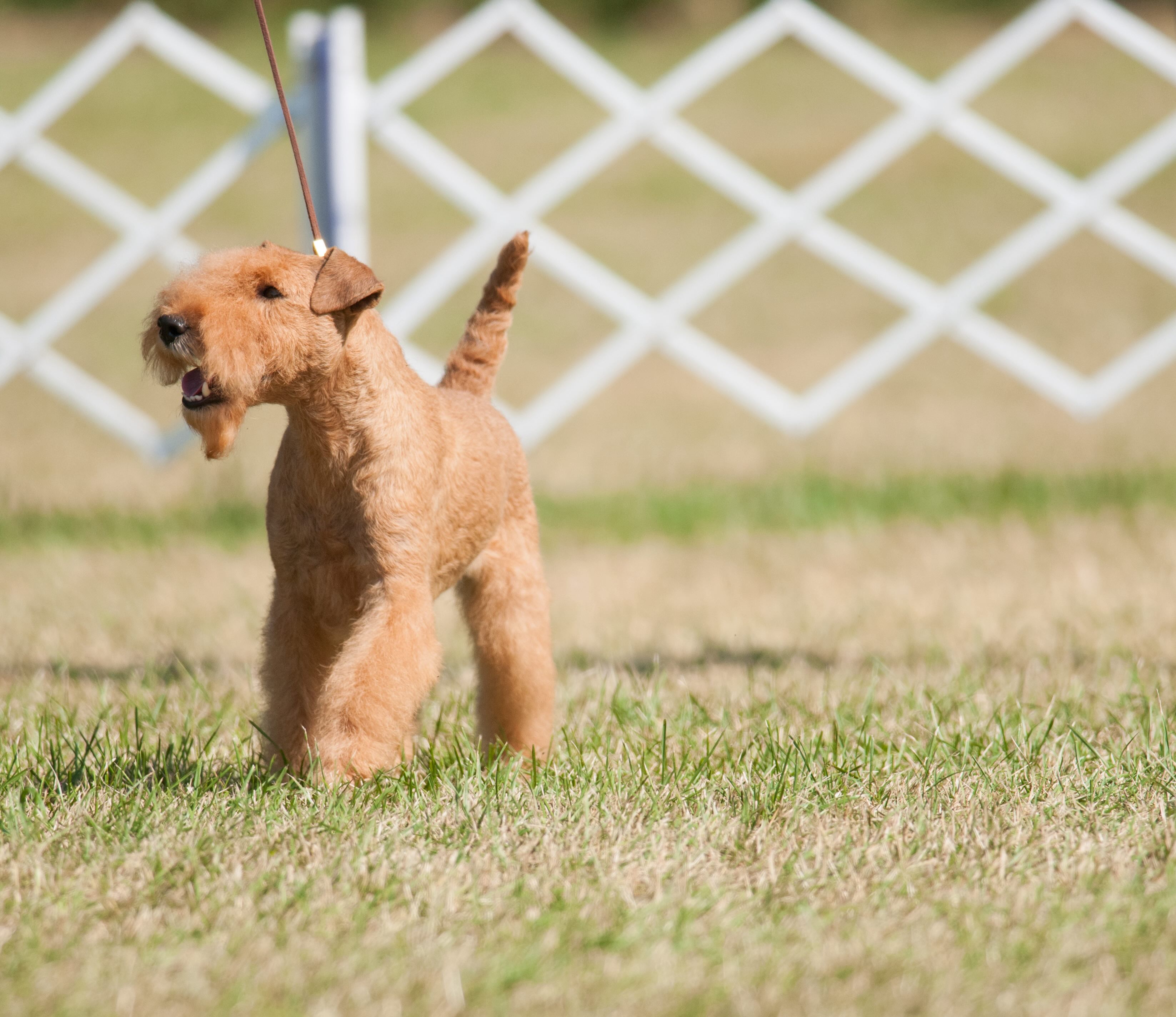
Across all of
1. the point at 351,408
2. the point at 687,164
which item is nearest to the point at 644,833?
the point at 351,408

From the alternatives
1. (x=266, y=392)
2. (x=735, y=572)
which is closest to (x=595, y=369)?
(x=735, y=572)

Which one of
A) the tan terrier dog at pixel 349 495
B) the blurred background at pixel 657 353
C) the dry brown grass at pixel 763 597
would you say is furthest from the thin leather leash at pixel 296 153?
the dry brown grass at pixel 763 597

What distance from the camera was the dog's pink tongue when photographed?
85.2 inches

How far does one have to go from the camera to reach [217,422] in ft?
7.12

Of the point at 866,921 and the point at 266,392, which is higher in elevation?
the point at 266,392

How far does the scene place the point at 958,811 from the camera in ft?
7.82

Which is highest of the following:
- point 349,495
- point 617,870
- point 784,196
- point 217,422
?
point 784,196

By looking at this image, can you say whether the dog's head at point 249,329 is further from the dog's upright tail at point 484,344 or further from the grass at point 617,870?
the grass at point 617,870

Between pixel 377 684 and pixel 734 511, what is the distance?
133 inches

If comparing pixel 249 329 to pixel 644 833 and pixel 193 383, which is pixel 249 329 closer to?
pixel 193 383

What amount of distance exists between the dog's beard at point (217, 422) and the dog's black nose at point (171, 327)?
11cm

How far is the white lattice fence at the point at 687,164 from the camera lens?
5285mm

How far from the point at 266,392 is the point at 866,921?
4.00 feet

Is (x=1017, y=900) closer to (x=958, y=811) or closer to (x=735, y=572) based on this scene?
(x=958, y=811)
